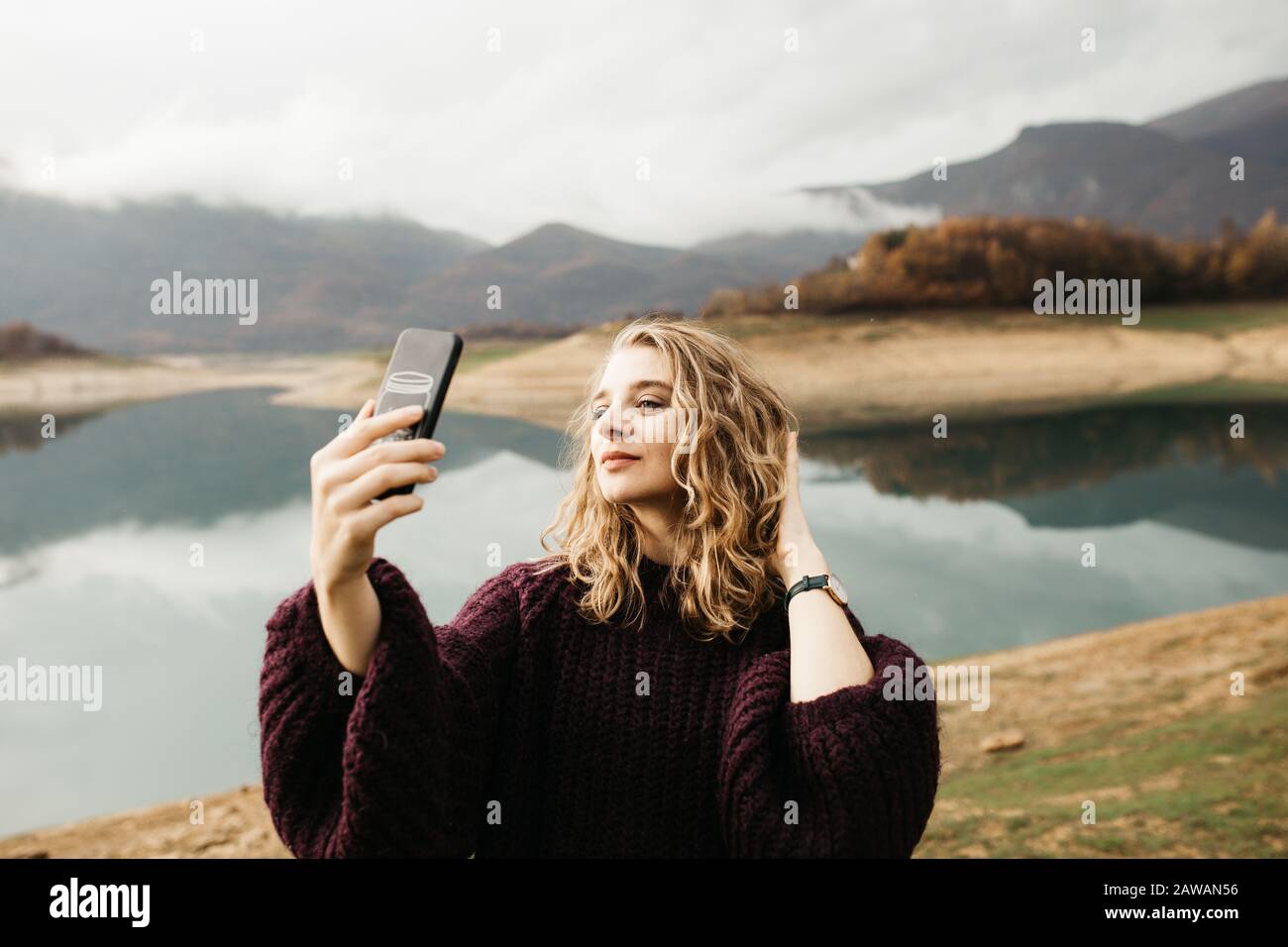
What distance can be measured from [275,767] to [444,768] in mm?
181

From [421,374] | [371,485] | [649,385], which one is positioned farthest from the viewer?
[649,385]

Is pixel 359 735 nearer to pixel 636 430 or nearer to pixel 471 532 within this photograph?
pixel 636 430

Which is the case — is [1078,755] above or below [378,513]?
below

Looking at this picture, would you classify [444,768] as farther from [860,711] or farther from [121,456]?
[121,456]

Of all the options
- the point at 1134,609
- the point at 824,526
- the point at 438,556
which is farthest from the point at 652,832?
the point at 1134,609

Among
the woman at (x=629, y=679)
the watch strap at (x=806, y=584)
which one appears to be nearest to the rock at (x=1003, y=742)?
the woman at (x=629, y=679)

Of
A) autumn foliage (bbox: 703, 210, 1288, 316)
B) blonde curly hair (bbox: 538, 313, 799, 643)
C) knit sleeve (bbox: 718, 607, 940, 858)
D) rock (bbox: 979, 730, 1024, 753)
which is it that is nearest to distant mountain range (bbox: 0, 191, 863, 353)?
autumn foliage (bbox: 703, 210, 1288, 316)

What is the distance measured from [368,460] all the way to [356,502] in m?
0.04

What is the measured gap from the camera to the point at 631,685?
4.28ft

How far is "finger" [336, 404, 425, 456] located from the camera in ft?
3.03

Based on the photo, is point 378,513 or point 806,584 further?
point 806,584

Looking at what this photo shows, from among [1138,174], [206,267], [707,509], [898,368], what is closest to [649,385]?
[707,509]

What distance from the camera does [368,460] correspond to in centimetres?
90

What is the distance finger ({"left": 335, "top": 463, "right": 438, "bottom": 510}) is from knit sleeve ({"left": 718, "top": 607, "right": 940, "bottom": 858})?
22.5 inches
